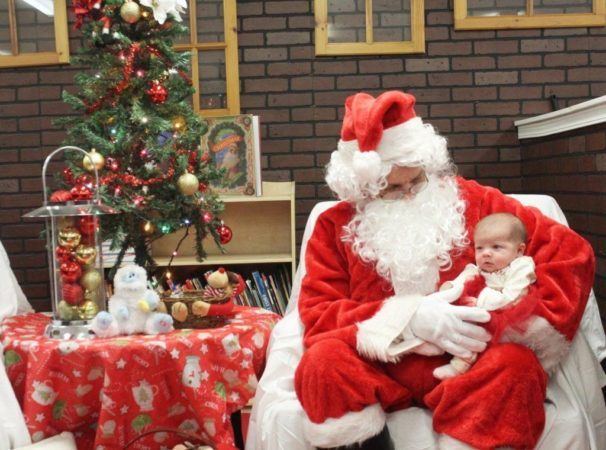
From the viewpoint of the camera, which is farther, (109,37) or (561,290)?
(109,37)

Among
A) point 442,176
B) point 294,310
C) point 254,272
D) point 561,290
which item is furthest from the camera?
point 254,272

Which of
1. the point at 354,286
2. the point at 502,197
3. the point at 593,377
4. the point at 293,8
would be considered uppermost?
the point at 293,8

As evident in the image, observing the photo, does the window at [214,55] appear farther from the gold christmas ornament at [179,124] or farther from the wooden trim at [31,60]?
the gold christmas ornament at [179,124]

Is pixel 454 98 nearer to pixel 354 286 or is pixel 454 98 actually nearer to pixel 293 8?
pixel 293 8

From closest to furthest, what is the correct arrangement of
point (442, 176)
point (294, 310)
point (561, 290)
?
point (561, 290)
point (442, 176)
point (294, 310)

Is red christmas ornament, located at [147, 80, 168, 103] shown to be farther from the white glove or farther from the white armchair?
the white glove

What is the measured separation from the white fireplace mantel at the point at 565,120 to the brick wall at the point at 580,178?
0.03m

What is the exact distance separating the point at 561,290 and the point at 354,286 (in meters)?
0.60

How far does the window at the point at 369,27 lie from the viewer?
3656mm

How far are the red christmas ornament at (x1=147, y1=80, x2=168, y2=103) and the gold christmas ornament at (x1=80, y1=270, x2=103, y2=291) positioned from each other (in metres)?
0.68

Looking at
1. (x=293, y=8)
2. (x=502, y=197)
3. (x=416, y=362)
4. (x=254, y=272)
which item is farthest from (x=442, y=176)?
(x=293, y=8)

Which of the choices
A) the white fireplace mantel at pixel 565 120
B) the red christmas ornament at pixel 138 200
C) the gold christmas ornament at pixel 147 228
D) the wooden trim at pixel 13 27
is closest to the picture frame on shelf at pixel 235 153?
the gold christmas ornament at pixel 147 228

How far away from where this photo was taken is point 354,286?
7.06 feet

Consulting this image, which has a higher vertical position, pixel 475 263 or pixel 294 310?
pixel 475 263
